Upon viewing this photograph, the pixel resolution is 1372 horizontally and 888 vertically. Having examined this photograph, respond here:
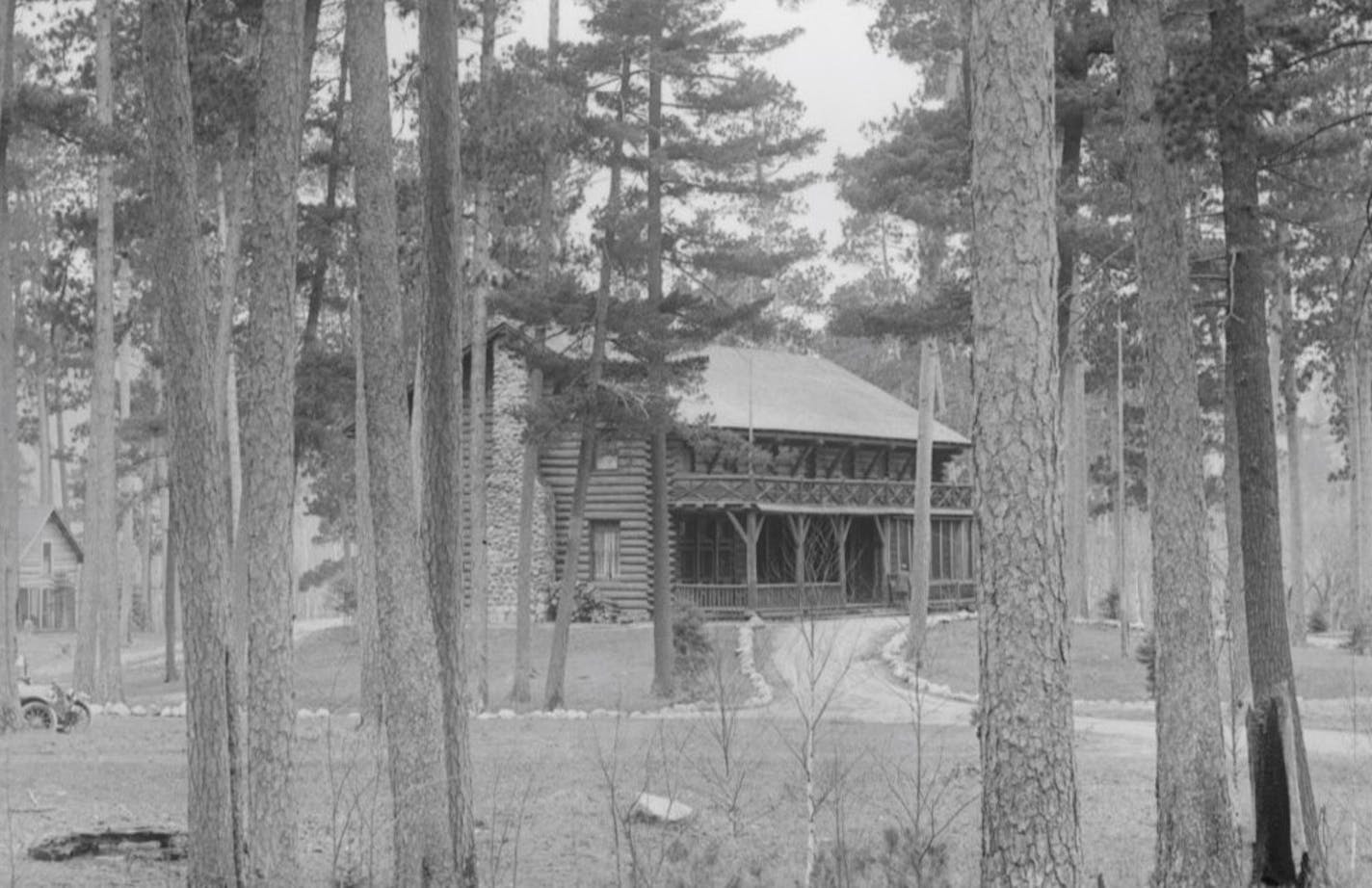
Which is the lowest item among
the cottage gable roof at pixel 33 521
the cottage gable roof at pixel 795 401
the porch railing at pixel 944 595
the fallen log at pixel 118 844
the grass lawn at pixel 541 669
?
the grass lawn at pixel 541 669

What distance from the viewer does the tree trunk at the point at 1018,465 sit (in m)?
6.23

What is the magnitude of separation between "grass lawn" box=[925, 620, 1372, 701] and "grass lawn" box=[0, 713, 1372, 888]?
746 centimetres

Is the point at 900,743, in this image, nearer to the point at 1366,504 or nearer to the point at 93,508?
the point at 93,508

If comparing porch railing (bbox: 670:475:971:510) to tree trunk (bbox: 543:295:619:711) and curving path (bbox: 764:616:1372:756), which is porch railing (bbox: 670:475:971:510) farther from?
tree trunk (bbox: 543:295:619:711)

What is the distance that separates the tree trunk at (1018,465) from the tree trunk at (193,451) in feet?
14.4

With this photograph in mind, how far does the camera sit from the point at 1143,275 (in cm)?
1002

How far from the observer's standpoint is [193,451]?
810 cm

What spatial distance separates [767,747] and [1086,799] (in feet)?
15.5

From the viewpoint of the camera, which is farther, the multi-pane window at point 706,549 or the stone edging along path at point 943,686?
the multi-pane window at point 706,549

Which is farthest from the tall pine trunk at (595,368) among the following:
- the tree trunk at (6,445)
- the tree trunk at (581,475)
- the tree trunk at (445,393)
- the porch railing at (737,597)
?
the tree trunk at (445,393)

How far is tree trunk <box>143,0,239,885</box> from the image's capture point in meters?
8.11

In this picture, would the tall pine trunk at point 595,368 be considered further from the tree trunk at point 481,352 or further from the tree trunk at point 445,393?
the tree trunk at point 445,393

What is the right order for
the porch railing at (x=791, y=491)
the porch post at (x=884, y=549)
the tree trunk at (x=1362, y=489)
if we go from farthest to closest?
the porch post at (x=884, y=549)
the porch railing at (x=791, y=491)
the tree trunk at (x=1362, y=489)

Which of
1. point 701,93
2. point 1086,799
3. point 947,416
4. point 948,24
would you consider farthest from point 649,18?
point 947,416
